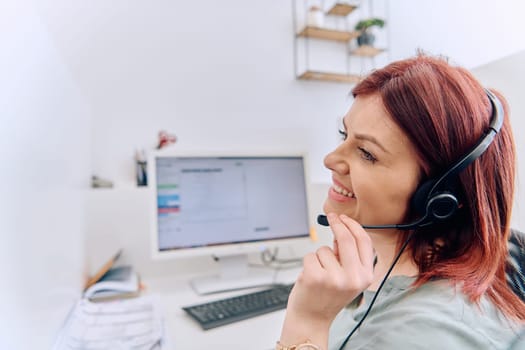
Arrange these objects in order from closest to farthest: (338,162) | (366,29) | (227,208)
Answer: (338,162) < (227,208) < (366,29)

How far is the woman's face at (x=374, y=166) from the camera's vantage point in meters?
0.57

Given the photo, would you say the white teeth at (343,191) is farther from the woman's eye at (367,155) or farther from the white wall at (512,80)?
the white wall at (512,80)

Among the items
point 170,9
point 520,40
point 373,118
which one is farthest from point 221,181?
Result: point 520,40

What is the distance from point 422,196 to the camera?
562 mm

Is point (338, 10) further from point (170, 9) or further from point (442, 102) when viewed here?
point (442, 102)

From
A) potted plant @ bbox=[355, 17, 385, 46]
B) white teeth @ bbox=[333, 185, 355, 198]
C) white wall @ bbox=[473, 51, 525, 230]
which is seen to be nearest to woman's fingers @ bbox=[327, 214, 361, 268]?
white teeth @ bbox=[333, 185, 355, 198]

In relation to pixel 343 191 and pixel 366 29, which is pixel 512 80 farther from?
pixel 366 29

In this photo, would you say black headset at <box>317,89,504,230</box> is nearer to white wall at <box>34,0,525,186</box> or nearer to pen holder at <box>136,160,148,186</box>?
white wall at <box>34,0,525,186</box>

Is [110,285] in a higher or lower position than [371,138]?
lower

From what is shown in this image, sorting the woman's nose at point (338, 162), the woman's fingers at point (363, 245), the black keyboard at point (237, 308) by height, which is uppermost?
the woman's nose at point (338, 162)

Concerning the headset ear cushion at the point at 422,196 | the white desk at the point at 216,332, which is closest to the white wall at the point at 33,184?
the white desk at the point at 216,332

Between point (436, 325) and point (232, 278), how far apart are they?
92cm

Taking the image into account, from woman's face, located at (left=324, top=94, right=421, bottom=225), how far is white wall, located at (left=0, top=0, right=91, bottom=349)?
1.79ft

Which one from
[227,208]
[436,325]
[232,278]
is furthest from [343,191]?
[232,278]
